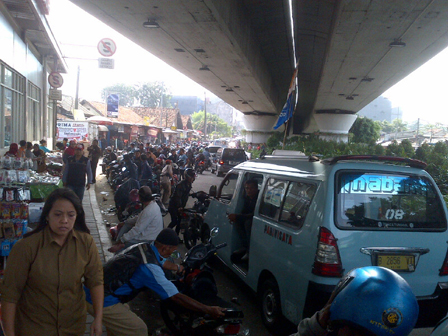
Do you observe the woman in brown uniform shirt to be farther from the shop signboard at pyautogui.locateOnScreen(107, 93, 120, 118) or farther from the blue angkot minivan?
the shop signboard at pyautogui.locateOnScreen(107, 93, 120, 118)

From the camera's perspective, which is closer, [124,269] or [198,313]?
[124,269]

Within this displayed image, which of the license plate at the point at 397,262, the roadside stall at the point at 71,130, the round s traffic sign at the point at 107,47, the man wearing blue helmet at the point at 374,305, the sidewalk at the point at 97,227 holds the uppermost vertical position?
the round s traffic sign at the point at 107,47

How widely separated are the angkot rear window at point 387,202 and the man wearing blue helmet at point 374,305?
2.27 metres

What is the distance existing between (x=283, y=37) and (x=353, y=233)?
14189 mm

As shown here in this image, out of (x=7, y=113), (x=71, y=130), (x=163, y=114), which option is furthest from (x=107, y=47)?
(x=163, y=114)

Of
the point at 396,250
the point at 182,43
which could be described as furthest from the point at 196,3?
the point at 396,250

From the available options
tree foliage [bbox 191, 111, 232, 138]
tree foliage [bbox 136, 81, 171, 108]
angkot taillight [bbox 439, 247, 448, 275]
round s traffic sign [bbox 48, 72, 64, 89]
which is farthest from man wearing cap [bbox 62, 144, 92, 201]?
tree foliage [bbox 136, 81, 171, 108]

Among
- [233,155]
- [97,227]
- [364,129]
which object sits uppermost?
[364,129]

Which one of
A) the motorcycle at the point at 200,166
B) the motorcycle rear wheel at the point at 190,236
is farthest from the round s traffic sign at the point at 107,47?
the motorcycle rear wheel at the point at 190,236

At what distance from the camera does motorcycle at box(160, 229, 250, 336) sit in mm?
3576

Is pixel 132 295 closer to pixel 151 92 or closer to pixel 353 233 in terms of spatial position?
pixel 353 233

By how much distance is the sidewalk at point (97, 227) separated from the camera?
23.9 feet

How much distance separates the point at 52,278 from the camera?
8.00 ft

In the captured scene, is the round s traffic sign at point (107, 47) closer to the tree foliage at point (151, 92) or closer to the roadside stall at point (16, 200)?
the roadside stall at point (16, 200)
